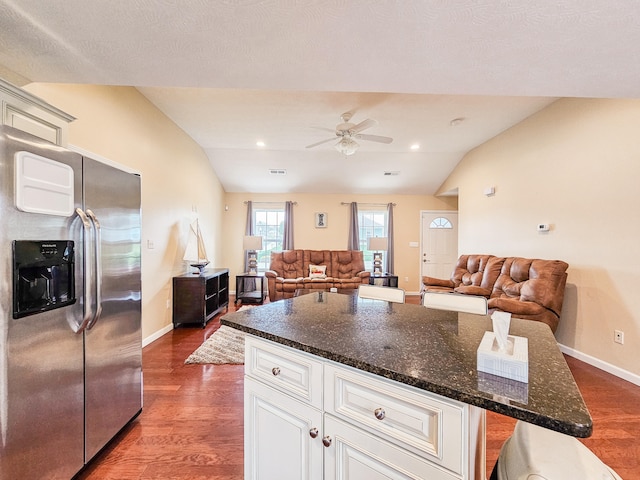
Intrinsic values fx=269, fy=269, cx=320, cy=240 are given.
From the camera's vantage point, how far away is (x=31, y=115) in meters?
1.41

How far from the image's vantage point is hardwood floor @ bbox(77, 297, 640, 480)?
153cm

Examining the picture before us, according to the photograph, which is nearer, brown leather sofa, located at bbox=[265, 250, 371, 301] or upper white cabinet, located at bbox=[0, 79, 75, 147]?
upper white cabinet, located at bbox=[0, 79, 75, 147]

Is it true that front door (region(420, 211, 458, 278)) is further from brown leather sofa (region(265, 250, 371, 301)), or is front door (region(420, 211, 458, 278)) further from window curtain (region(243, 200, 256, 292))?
window curtain (region(243, 200, 256, 292))

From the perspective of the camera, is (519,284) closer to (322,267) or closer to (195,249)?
(322,267)

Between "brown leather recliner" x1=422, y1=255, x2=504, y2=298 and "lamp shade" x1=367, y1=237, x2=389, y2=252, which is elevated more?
"lamp shade" x1=367, y1=237, x2=389, y2=252

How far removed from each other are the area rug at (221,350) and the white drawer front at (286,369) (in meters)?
1.75

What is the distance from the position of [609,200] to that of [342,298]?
114 inches

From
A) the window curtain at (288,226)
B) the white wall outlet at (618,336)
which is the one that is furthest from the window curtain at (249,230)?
the white wall outlet at (618,336)

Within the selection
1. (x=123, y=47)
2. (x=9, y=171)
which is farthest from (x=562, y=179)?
(x=9, y=171)

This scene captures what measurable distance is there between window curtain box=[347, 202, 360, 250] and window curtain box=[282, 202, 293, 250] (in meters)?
1.40

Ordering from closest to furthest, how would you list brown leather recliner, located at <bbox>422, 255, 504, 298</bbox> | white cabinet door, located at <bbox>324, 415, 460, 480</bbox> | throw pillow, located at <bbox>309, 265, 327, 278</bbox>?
white cabinet door, located at <bbox>324, 415, 460, 480</bbox> < brown leather recliner, located at <bbox>422, 255, 504, 298</bbox> < throw pillow, located at <bbox>309, 265, 327, 278</bbox>

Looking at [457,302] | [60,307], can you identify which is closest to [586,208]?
[457,302]

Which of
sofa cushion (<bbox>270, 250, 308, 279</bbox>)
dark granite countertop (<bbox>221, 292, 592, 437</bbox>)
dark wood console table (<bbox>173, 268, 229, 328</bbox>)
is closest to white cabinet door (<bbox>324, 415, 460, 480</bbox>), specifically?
dark granite countertop (<bbox>221, 292, 592, 437</bbox>)

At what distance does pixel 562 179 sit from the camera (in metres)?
3.10
